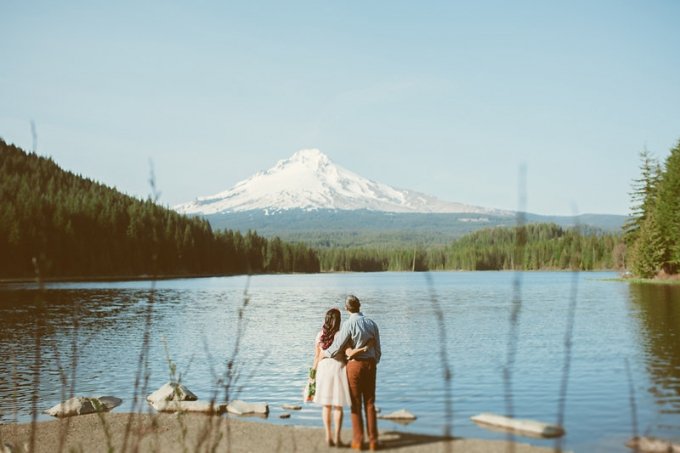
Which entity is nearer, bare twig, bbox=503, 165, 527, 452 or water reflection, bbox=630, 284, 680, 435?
bare twig, bbox=503, 165, 527, 452

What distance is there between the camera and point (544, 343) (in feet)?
117

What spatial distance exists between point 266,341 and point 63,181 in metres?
134

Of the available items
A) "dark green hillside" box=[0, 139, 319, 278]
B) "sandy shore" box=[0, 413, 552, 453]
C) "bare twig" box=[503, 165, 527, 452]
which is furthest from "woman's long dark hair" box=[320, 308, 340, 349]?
"dark green hillside" box=[0, 139, 319, 278]

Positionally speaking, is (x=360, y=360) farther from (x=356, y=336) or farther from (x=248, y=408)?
(x=248, y=408)

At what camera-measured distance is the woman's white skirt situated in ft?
46.7

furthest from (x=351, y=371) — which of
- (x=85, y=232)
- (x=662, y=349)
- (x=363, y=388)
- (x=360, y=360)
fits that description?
(x=85, y=232)

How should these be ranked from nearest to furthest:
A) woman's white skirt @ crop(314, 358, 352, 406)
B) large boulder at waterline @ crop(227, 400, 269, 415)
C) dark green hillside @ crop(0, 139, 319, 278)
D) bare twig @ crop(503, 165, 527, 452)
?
bare twig @ crop(503, 165, 527, 452) < woman's white skirt @ crop(314, 358, 352, 406) < large boulder at waterline @ crop(227, 400, 269, 415) < dark green hillside @ crop(0, 139, 319, 278)

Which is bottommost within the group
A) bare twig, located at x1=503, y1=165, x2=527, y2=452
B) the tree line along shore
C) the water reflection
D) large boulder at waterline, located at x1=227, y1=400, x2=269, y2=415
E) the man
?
large boulder at waterline, located at x1=227, y1=400, x2=269, y2=415

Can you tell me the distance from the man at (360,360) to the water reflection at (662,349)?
281 inches

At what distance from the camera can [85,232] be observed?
121125mm

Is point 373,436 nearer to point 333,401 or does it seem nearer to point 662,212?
point 333,401

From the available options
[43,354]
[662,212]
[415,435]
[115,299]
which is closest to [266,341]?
[43,354]

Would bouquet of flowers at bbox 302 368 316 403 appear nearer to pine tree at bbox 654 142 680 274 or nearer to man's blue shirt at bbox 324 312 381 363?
man's blue shirt at bbox 324 312 381 363

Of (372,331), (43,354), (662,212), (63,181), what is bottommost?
(43,354)
